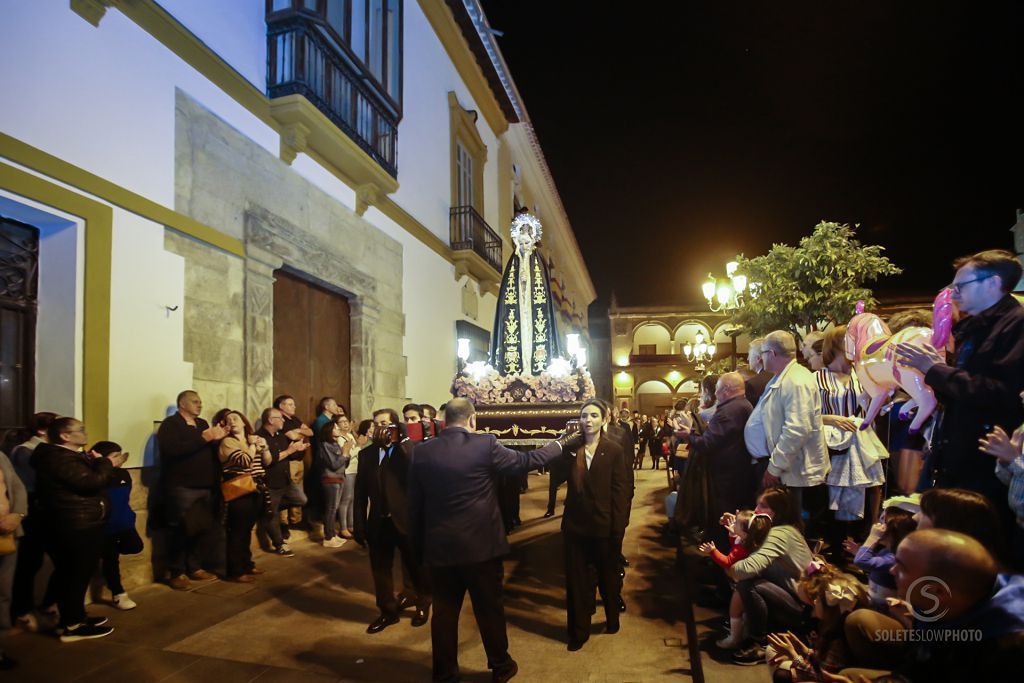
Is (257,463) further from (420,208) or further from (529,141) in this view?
(529,141)

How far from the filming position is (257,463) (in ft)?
21.3

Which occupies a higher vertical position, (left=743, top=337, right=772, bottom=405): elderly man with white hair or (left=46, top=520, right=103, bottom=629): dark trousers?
(left=743, top=337, right=772, bottom=405): elderly man with white hair

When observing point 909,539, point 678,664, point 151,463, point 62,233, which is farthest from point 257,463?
point 909,539

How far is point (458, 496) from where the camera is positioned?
3945mm

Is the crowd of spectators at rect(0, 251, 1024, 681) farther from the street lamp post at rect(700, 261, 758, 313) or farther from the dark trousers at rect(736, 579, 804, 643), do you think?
the street lamp post at rect(700, 261, 758, 313)

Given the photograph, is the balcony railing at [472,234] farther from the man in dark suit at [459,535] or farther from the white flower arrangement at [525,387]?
the man in dark suit at [459,535]

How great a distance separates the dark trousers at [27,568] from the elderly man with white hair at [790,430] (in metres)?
5.22

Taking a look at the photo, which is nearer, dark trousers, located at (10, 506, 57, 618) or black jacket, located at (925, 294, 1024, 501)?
black jacket, located at (925, 294, 1024, 501)

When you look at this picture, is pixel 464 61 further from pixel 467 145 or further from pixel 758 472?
pixel 758 472

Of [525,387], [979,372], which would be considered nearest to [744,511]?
[979,372]

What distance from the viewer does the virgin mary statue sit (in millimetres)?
8391

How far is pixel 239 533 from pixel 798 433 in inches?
200

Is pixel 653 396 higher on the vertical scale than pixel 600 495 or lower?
lower

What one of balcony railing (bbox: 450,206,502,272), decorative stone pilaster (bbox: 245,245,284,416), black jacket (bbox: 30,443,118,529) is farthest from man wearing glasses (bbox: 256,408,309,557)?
balcony railing (bbox: 450,206,502,272)
